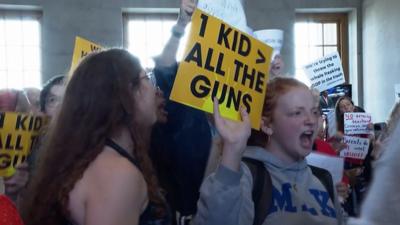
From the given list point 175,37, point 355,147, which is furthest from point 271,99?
point 355,147

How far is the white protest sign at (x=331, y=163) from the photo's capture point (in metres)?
2.61

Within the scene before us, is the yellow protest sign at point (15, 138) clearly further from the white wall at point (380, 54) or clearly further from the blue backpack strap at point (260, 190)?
the white wall at point (380, 54)

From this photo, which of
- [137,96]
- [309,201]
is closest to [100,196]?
[137,96]

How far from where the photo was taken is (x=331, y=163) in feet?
8.61

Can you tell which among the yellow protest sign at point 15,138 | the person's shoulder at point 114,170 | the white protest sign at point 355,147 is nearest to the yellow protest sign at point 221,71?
the person's shoulder at point 114,170

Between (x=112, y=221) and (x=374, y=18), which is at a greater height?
(x=374, y=18)

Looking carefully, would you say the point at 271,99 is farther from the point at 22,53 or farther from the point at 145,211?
the point at 22,53

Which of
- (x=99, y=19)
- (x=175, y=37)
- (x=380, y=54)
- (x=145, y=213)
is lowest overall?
(x=145, y=213)

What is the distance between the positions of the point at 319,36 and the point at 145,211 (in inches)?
312

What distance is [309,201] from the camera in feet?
6.60

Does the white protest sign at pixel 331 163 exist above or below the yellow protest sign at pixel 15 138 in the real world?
below

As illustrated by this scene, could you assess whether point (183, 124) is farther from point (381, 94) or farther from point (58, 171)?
point (381, 94)

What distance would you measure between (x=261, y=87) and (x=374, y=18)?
7025mm

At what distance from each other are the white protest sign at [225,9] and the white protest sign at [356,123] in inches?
113
